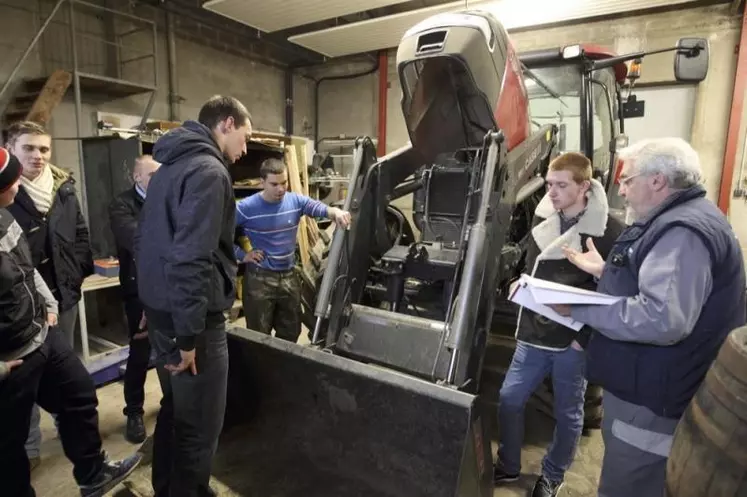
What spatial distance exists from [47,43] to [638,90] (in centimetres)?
684

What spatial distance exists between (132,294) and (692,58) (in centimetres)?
365

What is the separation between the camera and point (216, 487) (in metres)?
1.97

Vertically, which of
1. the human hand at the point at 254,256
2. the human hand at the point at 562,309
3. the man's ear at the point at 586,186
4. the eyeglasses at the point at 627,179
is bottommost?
the human hand at the point at 254,256

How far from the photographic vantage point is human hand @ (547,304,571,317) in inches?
59.3

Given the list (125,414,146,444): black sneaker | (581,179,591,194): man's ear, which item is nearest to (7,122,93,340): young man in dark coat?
Result: (125,414,146,444): black sneaker

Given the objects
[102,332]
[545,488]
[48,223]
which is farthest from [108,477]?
[102,332]

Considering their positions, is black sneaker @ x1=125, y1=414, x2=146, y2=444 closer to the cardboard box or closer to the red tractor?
the red tractor

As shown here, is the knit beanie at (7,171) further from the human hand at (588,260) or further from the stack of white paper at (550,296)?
the human hand at (588,260)

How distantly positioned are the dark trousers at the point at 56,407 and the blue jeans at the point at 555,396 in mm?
1906

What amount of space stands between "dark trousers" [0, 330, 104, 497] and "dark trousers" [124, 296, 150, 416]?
25.5 inches

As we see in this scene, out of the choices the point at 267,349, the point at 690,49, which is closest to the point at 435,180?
the point at 267,349

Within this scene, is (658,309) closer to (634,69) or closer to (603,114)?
(603,114)

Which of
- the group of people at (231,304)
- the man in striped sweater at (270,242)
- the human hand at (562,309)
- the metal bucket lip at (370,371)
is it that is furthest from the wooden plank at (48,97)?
the human hand at (562,309)

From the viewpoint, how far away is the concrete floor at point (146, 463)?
212cm
